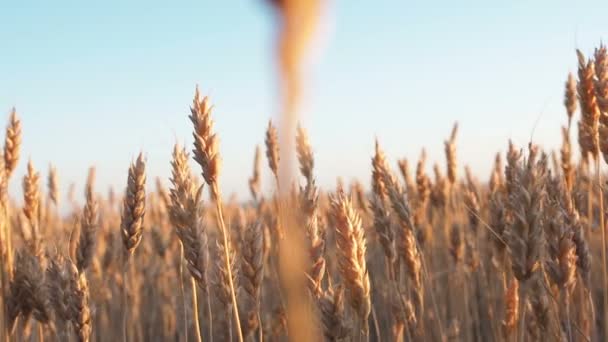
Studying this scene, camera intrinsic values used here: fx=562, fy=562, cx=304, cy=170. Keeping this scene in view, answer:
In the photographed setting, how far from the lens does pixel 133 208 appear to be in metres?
1.62

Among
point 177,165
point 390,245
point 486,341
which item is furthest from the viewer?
point 486,341

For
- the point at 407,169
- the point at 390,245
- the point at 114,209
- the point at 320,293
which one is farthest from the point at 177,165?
the point at 114,209

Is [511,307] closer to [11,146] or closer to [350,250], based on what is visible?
[350,250]

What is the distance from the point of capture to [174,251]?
4.41 m

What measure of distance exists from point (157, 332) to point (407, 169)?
215cm

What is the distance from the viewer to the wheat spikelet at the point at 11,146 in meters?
2.26

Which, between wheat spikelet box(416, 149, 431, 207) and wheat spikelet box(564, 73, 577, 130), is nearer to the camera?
wheat spikelet box(564, 73, 577, 130)

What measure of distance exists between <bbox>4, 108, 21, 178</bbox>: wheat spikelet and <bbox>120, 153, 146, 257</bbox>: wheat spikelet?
914 millimetres

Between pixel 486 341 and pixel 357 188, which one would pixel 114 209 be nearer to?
pixel 357 188

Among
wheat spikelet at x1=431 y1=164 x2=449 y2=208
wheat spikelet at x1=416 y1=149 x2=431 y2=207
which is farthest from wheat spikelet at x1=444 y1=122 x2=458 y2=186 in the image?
wheat spikelet at x1=416 y1=149 x2=431 y2=207

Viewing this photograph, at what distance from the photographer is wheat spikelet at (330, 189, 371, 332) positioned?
112 centimetres

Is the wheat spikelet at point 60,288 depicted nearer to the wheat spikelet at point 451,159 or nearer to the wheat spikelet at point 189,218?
the wheat spikelet at point 189,218

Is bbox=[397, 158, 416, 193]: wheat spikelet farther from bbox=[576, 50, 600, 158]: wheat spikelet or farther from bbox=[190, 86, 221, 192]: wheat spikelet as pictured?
bbox=[190, 86, 221, 192]: wheat spikelet

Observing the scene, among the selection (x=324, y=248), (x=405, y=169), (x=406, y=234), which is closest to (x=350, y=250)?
(x=324, y=248)
